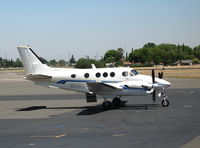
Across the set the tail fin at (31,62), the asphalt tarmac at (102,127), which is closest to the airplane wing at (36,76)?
the tail fin at (31,62)

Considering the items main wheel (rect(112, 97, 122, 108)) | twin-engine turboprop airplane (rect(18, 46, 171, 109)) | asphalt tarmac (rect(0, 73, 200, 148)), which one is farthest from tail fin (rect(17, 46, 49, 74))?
main wheel (rect(112, 97, 122, 108))

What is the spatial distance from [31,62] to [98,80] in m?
5.95

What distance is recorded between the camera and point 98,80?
978 inches

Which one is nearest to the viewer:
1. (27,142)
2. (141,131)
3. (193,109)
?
(27,142)

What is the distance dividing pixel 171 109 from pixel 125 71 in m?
4.43

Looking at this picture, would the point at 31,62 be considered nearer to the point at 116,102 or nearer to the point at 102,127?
the point at 116,102

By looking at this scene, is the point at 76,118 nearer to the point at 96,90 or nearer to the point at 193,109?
the point at 96,90

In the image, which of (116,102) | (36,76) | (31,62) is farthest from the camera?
(31,62)

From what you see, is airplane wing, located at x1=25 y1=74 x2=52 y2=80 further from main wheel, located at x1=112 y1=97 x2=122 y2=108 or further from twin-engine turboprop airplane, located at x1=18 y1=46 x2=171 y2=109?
main wheel, located at x1=112 y1=97 x2=122 y2=108

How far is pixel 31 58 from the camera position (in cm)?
2658

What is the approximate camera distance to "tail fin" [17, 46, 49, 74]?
26453 millimetres

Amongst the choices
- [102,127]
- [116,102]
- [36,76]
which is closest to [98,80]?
[116,102]

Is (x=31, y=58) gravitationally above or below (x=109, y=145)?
above

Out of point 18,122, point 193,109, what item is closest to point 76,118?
point 18,122
